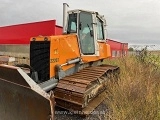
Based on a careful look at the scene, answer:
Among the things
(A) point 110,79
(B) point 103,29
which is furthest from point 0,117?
(B) point 103,29

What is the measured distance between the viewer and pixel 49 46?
219 inches

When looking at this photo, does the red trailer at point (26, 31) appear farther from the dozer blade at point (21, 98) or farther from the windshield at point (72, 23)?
the dozer blade at point (21, 98)

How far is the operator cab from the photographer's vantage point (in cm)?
664

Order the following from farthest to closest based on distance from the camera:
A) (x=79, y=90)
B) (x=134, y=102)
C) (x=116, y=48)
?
(x=116, y=48) → (x=79, y=90) → (x=134, y=102)

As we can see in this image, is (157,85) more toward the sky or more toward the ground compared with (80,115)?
more toward the sky

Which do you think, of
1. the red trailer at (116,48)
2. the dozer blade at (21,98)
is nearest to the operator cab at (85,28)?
the dozer blade at (21,98)

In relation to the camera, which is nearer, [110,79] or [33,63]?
[33,63]

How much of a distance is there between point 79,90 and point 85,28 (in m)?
2.32

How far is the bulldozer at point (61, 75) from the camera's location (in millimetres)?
3348

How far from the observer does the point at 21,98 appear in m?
3.61

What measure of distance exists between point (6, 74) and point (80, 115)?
2.25m

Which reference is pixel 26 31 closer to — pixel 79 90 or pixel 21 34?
pixel 21 34

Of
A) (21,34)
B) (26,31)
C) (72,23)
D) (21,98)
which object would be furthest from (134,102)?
(21,34)

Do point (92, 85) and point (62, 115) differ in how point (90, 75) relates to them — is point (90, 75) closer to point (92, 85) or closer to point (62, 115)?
point (92, 85)
